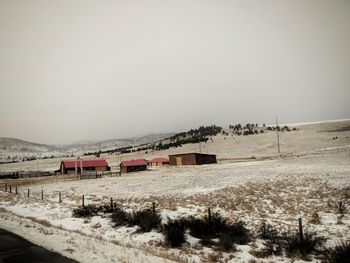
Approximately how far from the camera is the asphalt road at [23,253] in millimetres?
10766

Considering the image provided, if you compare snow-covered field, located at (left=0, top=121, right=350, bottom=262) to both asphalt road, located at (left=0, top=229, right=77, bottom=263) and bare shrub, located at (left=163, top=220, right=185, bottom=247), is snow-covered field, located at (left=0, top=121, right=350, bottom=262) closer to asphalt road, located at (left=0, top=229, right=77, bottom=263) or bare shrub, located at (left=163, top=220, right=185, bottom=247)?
bare shrub, located at (left=163, top=220, right=185, bottom=247)

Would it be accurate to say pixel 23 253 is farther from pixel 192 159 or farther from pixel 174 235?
pixel 192 159

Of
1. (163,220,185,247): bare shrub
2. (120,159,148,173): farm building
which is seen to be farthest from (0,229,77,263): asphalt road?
(120,159,148,173): farm building

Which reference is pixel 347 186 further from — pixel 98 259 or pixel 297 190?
pixel 98 259

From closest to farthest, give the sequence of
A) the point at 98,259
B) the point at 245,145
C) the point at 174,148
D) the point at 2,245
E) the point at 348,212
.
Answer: the point at 98,259 → the point at 2,245 → the point at 348,212 → the point at 245,145 → the point at 174,148

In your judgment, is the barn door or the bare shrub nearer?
the bare shrub

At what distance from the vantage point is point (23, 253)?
1165 centimetres

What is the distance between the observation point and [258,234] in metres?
16.3

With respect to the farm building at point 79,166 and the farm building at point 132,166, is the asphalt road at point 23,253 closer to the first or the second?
the farm building at point 132,166

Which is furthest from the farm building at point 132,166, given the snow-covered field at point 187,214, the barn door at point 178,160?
the snow-covered field at point 187,214

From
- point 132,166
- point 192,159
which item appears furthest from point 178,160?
point 132,166

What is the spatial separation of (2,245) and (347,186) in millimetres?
26532

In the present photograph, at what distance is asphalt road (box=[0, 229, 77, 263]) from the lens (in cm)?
1077

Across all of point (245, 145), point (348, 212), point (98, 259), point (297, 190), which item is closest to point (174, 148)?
point (245, 145)
